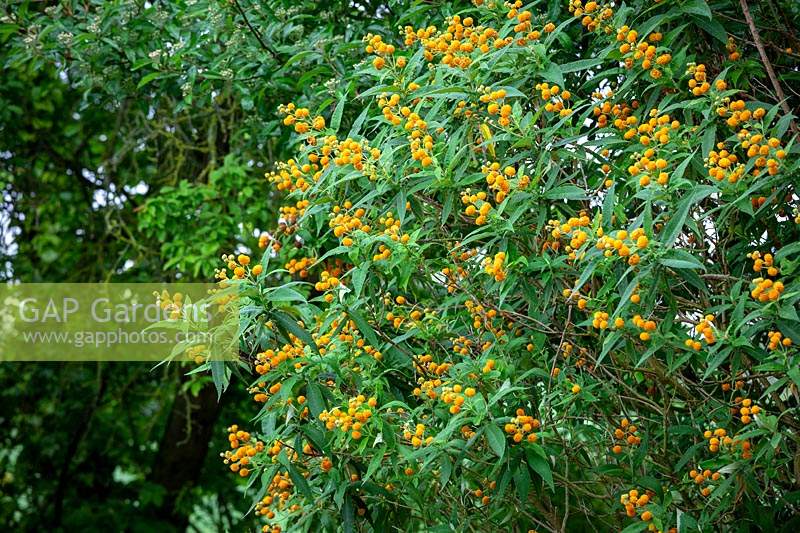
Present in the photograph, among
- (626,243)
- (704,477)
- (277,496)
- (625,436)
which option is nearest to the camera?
(626,243)

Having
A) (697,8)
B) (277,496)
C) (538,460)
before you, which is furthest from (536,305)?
(277,496)

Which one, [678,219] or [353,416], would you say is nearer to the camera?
[678,219]

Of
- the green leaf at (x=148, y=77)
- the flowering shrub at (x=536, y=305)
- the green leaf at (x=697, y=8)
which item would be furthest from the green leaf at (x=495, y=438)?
the green leaf at (x=148, y=77)

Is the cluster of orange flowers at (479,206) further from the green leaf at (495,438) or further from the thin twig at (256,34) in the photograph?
the thin twig at (256,34)

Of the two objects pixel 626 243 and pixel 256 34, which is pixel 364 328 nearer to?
pixel 626 243

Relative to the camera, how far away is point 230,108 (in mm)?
4723

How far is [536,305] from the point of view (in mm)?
2146

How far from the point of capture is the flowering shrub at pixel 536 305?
1935mm

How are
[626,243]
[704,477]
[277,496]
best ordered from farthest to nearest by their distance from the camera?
1. [277,496]
2. [704,477]
3. [626,243]

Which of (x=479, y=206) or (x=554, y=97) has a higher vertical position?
(x=554, y=97)

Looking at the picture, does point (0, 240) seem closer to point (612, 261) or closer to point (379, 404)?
point (379, 404)

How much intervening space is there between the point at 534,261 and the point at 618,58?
512 mm

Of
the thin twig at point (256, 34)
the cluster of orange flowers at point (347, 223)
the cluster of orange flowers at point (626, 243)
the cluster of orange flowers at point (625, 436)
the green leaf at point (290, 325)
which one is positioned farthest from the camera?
the thin twig at point (256, 34)

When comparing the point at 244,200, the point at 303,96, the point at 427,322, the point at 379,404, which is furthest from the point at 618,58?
the point at 244,200
